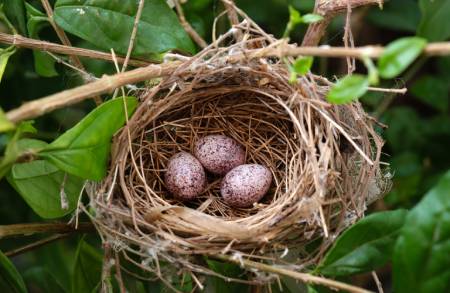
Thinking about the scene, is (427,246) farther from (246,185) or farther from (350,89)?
(246,185)

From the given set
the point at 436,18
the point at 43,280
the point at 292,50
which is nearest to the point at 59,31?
the point at 292,50

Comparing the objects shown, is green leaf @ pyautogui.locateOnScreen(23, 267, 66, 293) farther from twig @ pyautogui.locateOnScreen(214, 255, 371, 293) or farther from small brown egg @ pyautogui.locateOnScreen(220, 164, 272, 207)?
twig @ pyautogui.locateOnScreen(214, 255, 371, 293)

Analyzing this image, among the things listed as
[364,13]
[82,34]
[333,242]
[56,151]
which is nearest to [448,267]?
[333,242]

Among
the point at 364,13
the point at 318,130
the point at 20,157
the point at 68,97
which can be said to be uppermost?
the point at 68,97

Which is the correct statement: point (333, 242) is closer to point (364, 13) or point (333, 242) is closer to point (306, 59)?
point (306, 59)

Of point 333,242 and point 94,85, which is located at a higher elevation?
point 94,85

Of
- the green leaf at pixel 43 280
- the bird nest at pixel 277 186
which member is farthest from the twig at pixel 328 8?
the green leaf at pixel 43 280

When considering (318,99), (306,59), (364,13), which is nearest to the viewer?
(306,59)

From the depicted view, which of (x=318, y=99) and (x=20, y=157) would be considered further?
(x=318, y=99)
